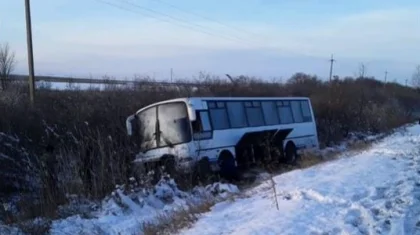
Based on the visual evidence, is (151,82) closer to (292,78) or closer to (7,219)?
(7,219)

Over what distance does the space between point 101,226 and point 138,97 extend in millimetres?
16040

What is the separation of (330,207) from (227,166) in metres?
11.0

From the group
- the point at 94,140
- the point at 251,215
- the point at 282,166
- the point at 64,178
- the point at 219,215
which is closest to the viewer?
the point at 251,215

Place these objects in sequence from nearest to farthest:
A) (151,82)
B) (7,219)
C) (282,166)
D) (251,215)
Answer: (251,215) → (7,219) → (282,166) → (151,82)

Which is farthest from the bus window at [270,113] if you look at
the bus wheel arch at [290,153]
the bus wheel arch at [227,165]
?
the bus wheel arch at [227,165]

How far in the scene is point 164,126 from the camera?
1769 cm

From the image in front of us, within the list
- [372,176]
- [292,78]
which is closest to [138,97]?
[372,176]

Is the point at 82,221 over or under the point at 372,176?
under

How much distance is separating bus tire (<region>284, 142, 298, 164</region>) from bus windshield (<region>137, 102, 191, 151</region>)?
544cm

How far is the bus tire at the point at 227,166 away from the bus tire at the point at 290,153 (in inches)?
126

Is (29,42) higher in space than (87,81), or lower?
higher

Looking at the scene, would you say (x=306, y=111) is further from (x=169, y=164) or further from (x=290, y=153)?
(x=169, y=164)

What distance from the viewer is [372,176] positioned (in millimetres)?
9828

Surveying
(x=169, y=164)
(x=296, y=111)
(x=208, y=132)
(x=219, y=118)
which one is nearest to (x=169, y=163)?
(x=169, y=164)
